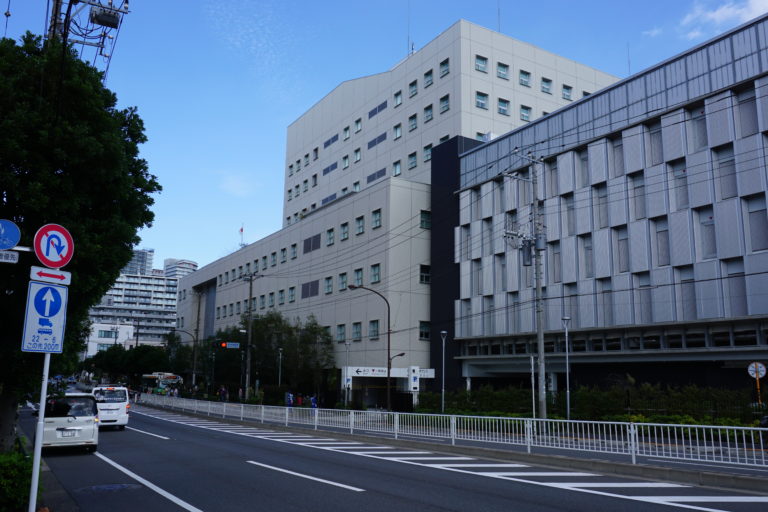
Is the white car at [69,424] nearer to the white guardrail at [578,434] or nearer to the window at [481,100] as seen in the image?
the white guardrail at [578,434]

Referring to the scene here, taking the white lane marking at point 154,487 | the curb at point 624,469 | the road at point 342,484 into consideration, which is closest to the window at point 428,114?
the curb at point 624,469

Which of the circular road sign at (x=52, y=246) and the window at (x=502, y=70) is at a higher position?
the window at (x=502, y=70)

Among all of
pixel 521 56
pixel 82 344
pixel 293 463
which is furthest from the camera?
pixel 521 56

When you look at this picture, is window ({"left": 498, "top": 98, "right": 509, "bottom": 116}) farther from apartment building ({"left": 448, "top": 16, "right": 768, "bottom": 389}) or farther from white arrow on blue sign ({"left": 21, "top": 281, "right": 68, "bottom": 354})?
white arrow on blue sign ({"left": 21, "top": 281, "right": 68, "bottom": 354})

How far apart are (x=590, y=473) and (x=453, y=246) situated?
33.8 m

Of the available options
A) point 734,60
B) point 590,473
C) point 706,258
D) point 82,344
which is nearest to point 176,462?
point 82,344

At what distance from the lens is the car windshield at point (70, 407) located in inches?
655

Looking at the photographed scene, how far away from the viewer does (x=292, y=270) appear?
210 feet

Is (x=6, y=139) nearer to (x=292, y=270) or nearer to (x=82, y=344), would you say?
(x=82, y=344)

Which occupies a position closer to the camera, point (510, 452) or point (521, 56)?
point (510, 452)

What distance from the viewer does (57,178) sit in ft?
32.9

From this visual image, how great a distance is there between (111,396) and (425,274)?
28.7m

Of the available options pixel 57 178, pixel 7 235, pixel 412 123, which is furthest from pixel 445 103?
pixel 7 235

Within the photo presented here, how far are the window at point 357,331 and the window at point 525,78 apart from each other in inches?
1060
